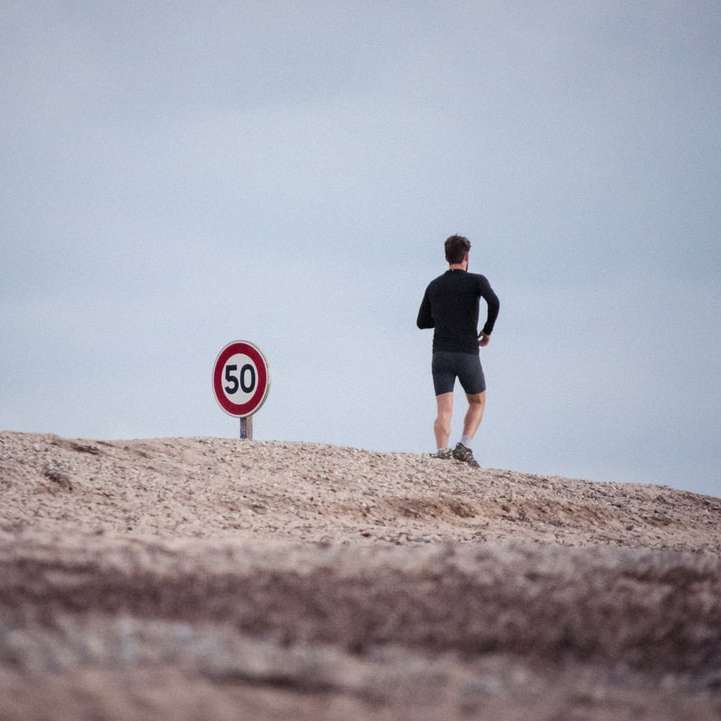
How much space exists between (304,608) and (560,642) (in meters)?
0.86

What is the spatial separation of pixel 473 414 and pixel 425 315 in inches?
52.9

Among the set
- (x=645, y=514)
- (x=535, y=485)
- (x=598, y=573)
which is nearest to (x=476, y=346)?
(x=535, y=485)

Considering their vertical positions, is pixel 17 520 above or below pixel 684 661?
above

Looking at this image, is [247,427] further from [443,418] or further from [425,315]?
[425,315]

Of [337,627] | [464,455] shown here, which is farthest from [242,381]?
[337,627]

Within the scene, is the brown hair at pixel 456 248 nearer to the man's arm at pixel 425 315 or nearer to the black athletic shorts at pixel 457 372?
the man's arm at pixel 425 315

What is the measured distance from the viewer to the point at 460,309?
11.0 meters

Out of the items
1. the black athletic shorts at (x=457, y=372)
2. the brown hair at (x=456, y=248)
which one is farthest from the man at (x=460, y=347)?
the brown hair at (x=456, y=248)

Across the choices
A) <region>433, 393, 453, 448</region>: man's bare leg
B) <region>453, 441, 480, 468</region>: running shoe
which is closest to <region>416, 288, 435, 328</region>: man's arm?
<region>433, 393, 453, 448</region>: man's bare leg

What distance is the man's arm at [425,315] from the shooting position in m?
11.4

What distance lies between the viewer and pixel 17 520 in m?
6.44

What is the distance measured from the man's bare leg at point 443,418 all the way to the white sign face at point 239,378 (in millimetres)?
2133

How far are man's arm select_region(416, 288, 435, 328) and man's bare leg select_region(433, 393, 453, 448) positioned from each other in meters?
1.01

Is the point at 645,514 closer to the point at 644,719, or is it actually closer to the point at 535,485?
the point at 535,485
